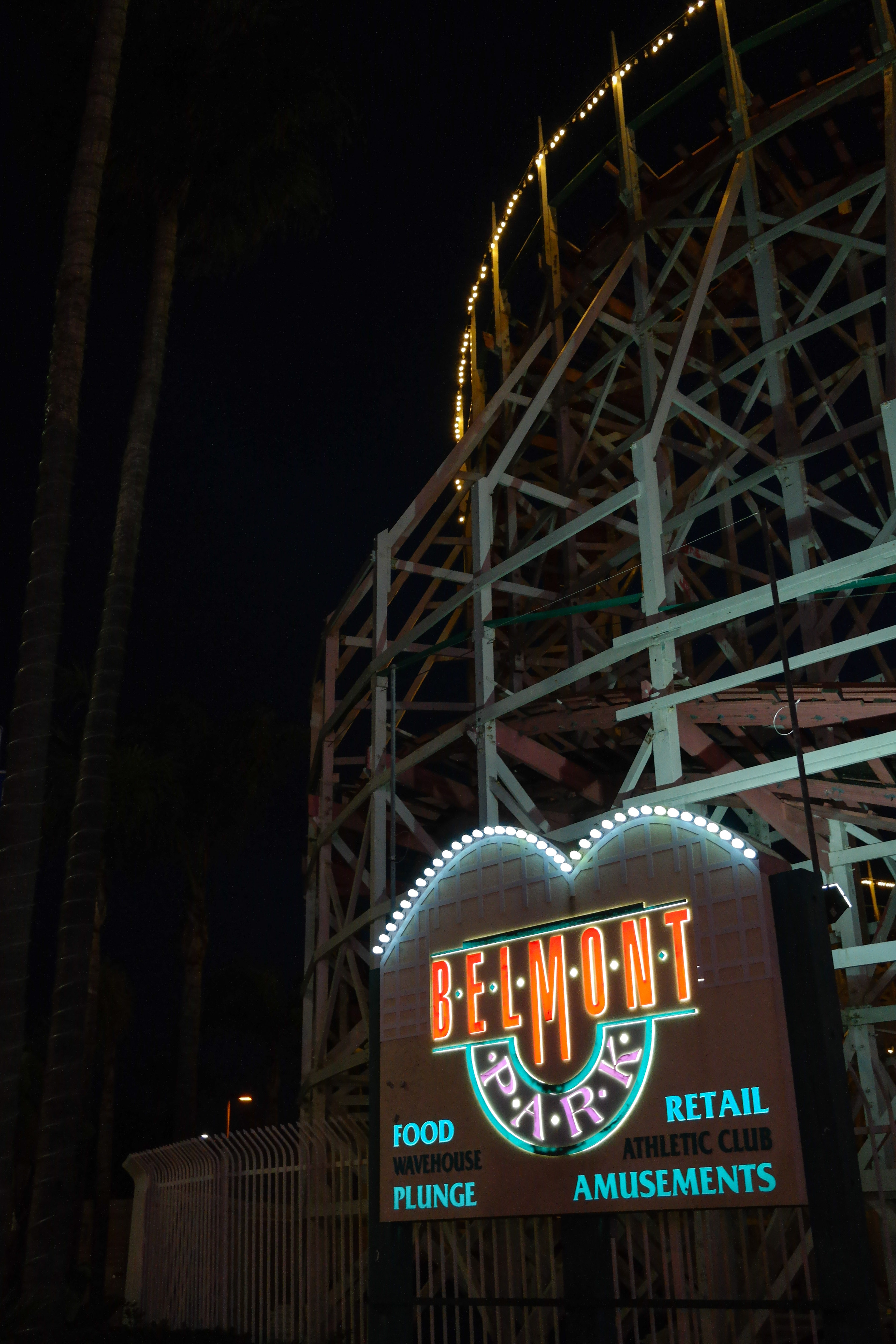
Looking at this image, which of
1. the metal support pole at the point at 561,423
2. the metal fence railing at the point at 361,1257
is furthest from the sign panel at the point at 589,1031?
the metal support pole at the point at 561,423

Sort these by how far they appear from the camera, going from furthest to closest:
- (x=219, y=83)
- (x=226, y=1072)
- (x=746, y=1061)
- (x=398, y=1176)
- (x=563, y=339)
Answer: (x=226, y=1072) → (x=563, y=339) → (x=219, y=83) → (x=398, y=1176) → (x=746, y=1061)

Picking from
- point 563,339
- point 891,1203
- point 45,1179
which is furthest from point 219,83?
point 891,1203

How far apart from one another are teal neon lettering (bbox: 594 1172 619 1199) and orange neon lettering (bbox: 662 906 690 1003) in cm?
121

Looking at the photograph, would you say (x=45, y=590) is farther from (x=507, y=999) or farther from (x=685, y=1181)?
(x=685, y=1181)

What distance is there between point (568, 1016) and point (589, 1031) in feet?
0.63

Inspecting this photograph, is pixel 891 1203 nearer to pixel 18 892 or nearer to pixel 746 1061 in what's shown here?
pixel 746 1061

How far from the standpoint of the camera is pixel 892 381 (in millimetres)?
12203

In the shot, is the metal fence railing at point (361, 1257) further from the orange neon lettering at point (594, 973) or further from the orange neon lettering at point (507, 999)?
the orange neon lettering at point (594, 973)

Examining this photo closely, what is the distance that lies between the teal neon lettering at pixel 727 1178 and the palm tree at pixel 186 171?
9.53 m

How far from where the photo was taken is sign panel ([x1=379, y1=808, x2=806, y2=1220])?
6945 mm

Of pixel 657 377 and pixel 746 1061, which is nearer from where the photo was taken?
pixel 746 1061

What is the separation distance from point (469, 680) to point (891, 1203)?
476 inches

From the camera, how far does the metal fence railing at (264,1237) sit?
1209 centimetres

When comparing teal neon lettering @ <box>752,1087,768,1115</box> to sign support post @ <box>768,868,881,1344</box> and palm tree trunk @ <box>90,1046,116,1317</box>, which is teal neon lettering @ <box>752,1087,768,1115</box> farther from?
palm tree trunk @ <box>90,1046,116,1317</box>
